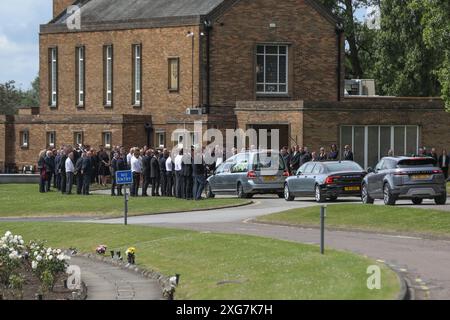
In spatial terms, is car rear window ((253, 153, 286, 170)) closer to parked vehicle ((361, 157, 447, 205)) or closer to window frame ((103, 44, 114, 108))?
parked vehicle ((361, 157, 447, 205))

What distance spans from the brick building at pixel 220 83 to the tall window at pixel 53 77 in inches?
63.8

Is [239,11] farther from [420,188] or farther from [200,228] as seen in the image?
[200,228]

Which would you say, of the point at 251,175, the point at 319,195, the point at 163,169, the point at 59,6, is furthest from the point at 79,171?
the point at 59,6

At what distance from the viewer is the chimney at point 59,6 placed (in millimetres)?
78012

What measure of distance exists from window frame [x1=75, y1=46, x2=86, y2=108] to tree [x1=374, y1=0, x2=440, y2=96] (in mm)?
18116

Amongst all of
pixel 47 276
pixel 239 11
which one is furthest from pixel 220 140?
pixel 47 276

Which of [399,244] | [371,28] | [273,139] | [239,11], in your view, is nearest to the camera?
[399,244]

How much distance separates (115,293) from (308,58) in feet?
142

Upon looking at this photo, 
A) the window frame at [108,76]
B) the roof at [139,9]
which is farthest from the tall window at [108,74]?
the roof at [139,9]

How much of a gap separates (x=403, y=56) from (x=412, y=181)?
40.4 meters

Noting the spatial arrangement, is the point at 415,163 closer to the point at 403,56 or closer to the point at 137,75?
the point at 137,75

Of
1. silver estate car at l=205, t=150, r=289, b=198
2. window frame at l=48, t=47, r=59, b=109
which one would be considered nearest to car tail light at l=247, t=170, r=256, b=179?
silver estate car at l=205, t=150, r=289, b=198

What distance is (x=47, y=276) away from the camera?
25.3 meters

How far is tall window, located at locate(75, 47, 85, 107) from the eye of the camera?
7275 cm
